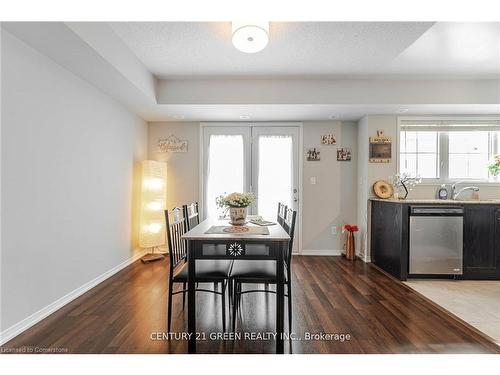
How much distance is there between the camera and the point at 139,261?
13.3 ft

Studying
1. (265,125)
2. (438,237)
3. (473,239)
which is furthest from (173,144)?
(473,239)

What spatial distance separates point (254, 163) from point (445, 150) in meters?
2.93

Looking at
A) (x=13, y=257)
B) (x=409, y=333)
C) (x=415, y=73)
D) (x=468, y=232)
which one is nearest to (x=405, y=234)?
(x=468, y=232)

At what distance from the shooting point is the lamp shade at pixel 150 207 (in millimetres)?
3988

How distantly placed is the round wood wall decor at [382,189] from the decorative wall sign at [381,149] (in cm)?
33

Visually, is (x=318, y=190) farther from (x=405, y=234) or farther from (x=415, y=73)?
(x=415, y=73)

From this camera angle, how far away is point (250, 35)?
6.89 feet

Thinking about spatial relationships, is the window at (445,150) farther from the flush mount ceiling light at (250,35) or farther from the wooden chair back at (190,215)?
the wooden chair back at (190,215)

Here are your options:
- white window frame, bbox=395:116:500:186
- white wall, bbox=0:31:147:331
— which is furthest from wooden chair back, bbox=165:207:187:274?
white window frame, bbox=395:116:500:186

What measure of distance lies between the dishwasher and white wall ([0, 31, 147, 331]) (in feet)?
12.1

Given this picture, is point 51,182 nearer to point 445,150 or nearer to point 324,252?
point 324,252

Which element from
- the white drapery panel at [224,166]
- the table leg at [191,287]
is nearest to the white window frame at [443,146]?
the white drapery panel at [224,166]

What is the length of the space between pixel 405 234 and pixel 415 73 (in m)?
2.00

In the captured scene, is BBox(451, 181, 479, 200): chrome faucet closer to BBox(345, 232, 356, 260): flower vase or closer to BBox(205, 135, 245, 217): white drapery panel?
BBox(345, 232, 356, 260): flower vase
